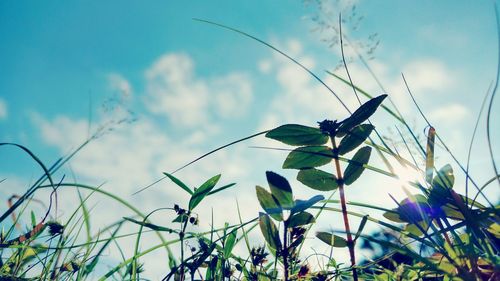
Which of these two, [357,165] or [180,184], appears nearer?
[357,165]

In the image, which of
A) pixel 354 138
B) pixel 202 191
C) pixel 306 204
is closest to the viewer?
pixel 306 204

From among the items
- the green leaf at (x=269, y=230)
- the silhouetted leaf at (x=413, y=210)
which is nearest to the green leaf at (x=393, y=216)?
the silhouetted leaf at (x=413, y=210)

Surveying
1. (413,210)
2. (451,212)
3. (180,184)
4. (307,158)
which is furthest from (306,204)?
(180,184)

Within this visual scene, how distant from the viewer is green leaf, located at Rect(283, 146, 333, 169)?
3.54ft

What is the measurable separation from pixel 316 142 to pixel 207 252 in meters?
0.49

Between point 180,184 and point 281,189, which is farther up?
point 180,184

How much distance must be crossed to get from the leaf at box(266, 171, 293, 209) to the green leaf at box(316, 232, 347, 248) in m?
0.18

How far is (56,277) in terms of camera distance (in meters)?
1.29

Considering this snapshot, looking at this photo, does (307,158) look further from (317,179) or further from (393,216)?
(393,216)

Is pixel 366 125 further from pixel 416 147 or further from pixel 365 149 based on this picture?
pixel 416 147

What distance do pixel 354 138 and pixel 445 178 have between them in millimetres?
265

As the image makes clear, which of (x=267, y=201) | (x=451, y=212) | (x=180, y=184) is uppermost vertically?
(x=180, y=184)

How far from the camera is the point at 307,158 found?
1.10 metres

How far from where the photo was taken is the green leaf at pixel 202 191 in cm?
117
